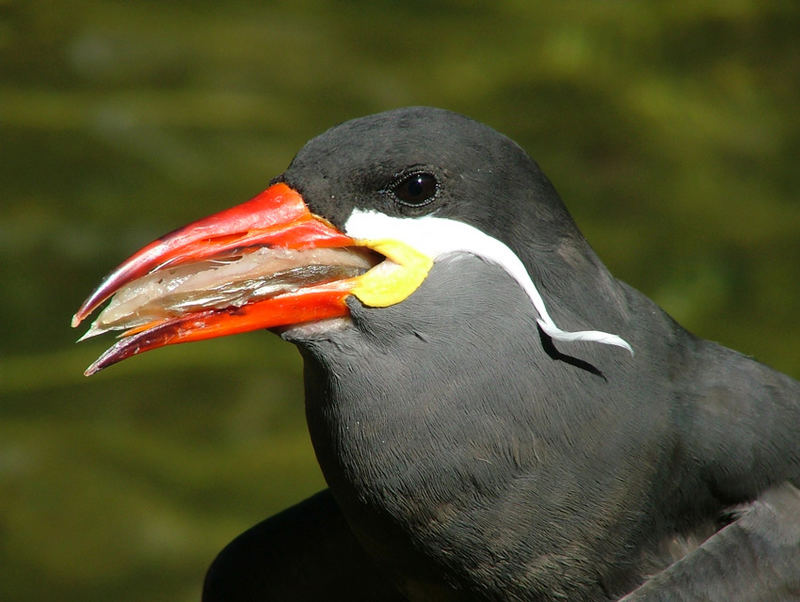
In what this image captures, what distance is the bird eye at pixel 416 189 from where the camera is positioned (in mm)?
1619

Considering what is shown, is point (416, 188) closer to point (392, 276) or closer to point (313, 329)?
point (392, 276)

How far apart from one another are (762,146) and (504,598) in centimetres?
337

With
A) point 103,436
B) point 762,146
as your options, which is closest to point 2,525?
point 103,436

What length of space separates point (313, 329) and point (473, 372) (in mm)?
235

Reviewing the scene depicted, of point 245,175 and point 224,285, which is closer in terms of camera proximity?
point 224,285

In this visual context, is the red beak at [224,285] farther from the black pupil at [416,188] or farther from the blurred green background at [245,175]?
the blurred green background at [245,175]

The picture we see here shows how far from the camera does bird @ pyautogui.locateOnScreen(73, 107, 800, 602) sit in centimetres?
162

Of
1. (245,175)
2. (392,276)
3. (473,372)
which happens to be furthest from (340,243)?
(245,175)

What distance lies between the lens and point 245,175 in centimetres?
441

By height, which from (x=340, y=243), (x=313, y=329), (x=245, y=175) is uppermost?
(x=245, y=175)

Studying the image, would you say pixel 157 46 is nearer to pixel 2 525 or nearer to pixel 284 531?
pixel 2 525

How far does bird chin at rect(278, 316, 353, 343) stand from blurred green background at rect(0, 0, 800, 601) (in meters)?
2.10

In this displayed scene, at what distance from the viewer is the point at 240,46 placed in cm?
484

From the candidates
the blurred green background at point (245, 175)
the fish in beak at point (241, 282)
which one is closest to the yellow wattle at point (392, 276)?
the fish in beak at point (241, 282)
